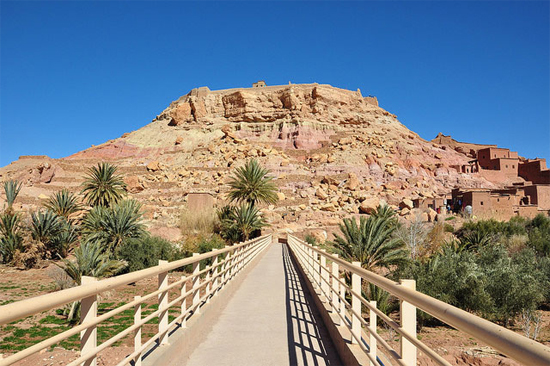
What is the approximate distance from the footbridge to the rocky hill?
1238 inches

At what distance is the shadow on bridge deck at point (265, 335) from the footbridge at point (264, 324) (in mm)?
14

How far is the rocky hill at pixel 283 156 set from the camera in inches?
2127

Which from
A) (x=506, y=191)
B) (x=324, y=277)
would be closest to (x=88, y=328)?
(x=324, y=277)

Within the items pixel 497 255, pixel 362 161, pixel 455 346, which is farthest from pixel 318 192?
pixel 455 346

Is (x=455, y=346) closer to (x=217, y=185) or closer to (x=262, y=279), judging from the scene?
(x=262, y=279)

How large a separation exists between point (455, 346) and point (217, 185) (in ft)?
170

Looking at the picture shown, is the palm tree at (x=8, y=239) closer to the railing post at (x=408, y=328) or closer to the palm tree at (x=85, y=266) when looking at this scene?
the palm tree at (x=85, y=266)

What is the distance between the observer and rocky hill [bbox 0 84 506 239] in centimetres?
5403

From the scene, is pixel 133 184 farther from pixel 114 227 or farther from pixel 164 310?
→ pixel 164 310

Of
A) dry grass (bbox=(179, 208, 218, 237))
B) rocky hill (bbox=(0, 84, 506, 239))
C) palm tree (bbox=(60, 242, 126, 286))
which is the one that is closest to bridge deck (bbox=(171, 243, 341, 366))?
palm tree (bbox=(60, 242, 126, 286))

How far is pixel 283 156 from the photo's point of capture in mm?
68688

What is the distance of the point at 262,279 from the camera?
12.6 m

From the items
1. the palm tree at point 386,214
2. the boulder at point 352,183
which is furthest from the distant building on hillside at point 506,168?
the palm tree at point 386,214

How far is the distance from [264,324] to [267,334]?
64cm
